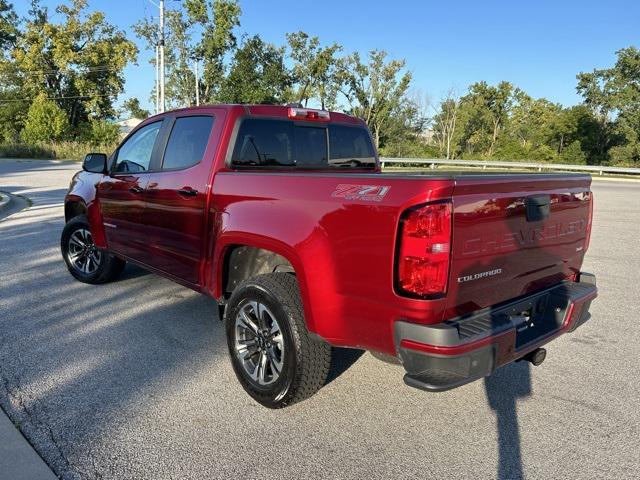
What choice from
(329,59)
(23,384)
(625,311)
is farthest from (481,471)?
(329,59)

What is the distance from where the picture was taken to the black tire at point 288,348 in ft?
9.75

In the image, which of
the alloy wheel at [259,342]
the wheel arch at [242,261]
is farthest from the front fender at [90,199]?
the alloy wheel at [259,342]

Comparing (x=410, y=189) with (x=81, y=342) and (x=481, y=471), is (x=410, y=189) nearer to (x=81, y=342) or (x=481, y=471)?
(x=481, y=471)

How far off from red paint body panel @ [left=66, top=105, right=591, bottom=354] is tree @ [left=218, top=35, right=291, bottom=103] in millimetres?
43236

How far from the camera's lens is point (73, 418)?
9.95 ft

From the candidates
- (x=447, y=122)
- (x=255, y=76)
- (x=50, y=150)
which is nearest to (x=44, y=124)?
(x=50, y=150)

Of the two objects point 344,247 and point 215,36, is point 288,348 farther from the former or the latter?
point 215,36

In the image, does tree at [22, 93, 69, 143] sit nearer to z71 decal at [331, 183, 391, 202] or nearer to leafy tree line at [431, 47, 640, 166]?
leafy tree line at [431, 47, 640, 166]

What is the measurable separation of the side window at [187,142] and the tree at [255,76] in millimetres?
42452

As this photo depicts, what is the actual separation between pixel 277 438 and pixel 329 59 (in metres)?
49.7

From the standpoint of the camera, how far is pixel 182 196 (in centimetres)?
398

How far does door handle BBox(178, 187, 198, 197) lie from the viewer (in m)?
3.84

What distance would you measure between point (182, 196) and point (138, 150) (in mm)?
1254

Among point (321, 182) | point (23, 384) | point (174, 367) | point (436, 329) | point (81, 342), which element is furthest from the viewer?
point (81, 342)
